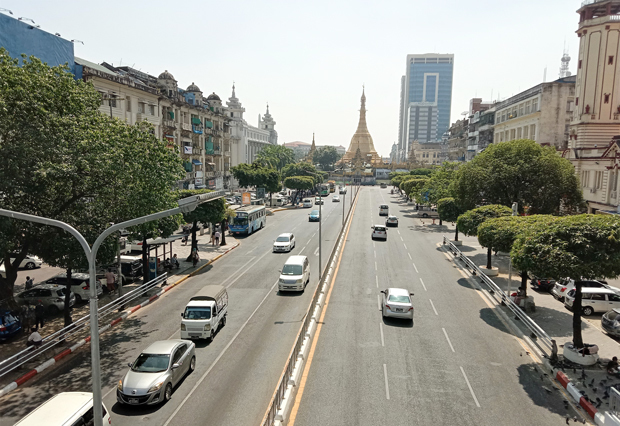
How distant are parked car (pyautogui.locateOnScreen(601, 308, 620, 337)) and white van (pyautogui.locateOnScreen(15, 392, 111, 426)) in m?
22.6

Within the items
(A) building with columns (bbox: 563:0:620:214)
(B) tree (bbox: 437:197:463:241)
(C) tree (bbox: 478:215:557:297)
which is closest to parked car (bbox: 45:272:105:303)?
(C) tree (bbox: 478:215:557:297)

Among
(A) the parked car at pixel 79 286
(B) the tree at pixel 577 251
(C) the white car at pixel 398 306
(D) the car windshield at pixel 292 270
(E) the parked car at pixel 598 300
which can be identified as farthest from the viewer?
(D) the car windshield at pixel 292 270

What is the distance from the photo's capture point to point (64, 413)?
11805mm

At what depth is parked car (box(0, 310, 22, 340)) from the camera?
20000mm

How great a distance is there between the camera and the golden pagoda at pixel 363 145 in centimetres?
18450

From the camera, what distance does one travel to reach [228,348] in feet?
64.7

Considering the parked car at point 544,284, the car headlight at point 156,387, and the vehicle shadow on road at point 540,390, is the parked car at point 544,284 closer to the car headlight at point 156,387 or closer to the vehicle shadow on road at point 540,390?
the vehicle shadow on road at point 540,390

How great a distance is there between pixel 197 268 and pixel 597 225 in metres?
27.8

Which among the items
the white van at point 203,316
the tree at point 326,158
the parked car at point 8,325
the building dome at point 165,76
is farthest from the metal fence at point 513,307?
the tree at point 326,158

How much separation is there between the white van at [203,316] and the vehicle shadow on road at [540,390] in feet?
44.2

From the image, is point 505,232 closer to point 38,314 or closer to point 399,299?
point 399,299

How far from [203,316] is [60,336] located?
248 inches

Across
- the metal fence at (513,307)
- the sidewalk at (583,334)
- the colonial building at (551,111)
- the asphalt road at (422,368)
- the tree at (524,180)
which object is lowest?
the asphalt road at (422,368)

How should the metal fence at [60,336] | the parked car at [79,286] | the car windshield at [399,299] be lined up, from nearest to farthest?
1. the metal fence at [60,336]
2. the car windshield at [399,299]
3. the parked car at [79,286]
